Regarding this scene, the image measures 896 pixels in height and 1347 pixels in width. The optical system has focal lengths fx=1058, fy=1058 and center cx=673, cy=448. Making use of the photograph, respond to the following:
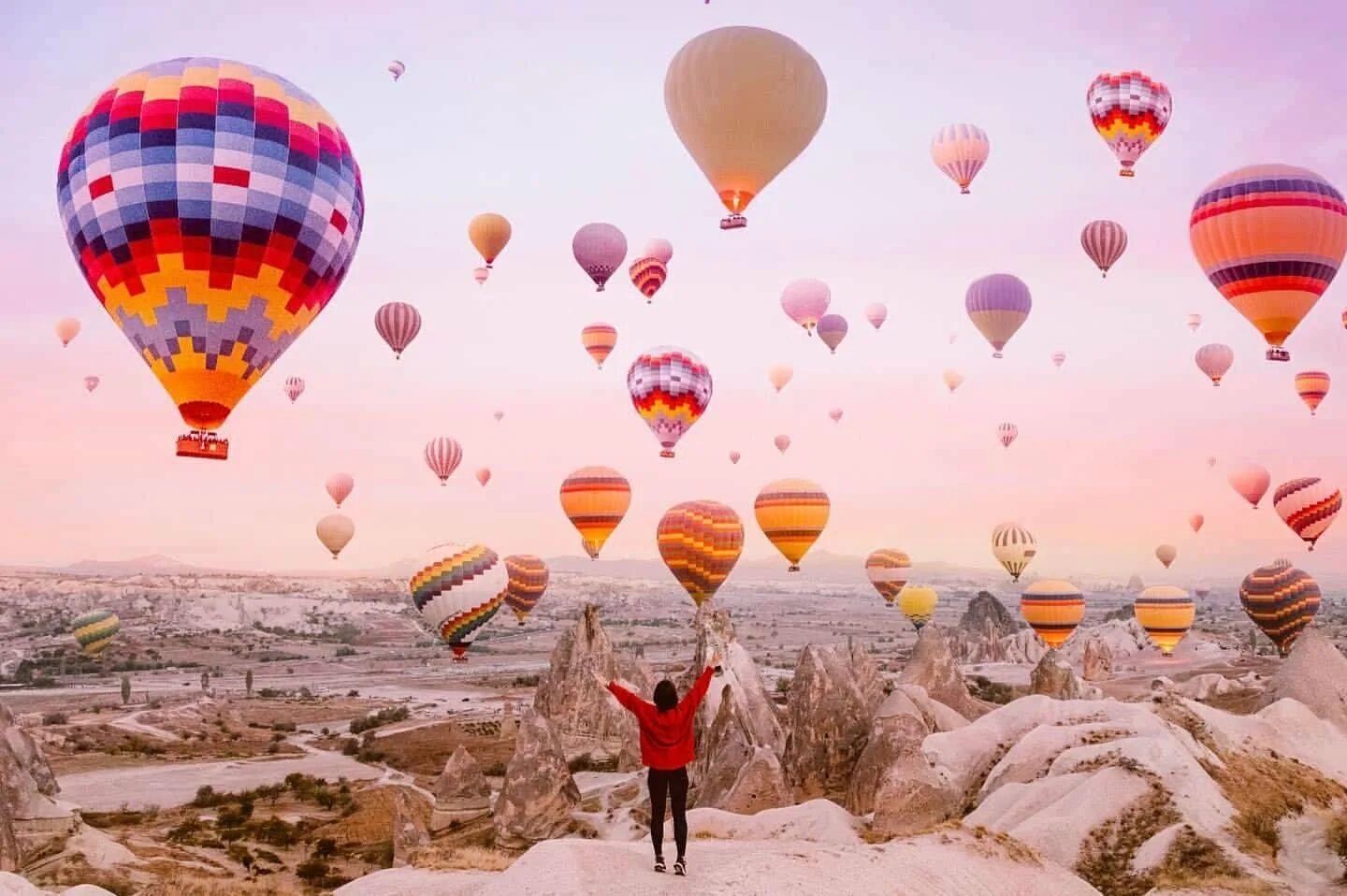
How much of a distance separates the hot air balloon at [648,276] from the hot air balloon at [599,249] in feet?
12.4

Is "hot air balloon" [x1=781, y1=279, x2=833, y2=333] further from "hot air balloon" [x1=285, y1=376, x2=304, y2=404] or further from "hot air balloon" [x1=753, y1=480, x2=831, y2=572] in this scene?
"hot air balloon" [x1=285, y1=376, x2=304, y2=404]

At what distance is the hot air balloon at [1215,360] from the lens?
186 feet

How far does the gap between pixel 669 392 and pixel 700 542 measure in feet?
22.7

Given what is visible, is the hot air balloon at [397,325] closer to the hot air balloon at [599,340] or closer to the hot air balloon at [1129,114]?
the hot air balloon at [599,340]

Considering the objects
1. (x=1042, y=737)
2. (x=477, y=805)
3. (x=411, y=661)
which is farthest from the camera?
(x=411, y=661)

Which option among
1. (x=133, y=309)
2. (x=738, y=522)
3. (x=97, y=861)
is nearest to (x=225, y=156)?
(x=133, y=309)

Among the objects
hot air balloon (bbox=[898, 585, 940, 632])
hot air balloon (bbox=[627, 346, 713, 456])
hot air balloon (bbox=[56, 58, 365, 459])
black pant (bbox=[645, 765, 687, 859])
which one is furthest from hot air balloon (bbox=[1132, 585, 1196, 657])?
black pant (bbox=[645, 765, 687, 859])

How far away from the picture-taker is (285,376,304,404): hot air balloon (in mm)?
66938

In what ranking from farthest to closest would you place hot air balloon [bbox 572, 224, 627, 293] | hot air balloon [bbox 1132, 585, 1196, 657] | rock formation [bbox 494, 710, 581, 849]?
hot air balloon [bbox 1132, 585, 1196, 657] < hot air balloon [bbox 572, 224, 627, 293] < rock formation [bbox 494, 710, 581, 849]

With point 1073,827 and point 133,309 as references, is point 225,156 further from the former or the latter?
point 1073,827

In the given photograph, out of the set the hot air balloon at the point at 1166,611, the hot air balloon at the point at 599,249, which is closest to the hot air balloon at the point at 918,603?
the hot air balloon at the point at 1166,611

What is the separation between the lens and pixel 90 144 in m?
22.0

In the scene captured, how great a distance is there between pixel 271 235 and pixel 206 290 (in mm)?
1745

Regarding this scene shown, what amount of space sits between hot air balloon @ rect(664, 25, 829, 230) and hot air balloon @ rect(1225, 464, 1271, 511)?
44943 millimetres
